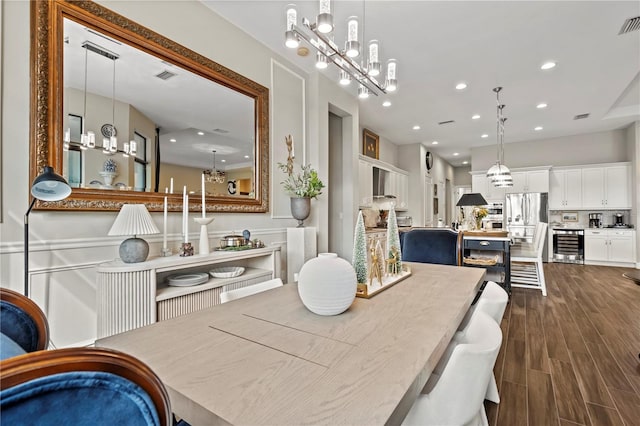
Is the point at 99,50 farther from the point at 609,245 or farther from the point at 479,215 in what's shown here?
the point at 609,245

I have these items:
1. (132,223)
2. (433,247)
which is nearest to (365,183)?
(433,247)

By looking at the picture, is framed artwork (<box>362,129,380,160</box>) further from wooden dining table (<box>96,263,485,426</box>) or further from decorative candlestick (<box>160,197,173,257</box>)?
wooden dining table (<box>96,263,485,426</box>)

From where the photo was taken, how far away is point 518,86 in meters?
4.36

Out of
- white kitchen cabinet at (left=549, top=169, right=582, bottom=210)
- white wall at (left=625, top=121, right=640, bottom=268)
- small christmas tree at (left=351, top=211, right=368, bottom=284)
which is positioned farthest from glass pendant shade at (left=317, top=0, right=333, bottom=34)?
white kitchen cabinet at (left=549, top=169, right=582, bottom=210)

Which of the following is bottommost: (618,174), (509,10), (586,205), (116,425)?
(116,425)

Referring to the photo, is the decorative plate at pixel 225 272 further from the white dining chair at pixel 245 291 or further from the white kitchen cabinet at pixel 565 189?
the white kitchen cabinet at pixel 565 189

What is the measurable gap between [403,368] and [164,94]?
103 inches

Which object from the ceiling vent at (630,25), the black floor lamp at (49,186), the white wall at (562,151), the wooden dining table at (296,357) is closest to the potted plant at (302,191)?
the wooden dining table at (296,357)

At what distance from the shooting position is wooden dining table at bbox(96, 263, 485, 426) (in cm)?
62

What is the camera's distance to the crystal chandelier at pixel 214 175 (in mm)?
2764

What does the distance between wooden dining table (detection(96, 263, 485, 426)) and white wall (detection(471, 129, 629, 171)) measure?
808 centimetres

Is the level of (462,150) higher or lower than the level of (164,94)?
higher

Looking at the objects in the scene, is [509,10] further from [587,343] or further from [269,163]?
[587,343]

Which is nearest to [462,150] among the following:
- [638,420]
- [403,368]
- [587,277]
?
[587,277]
